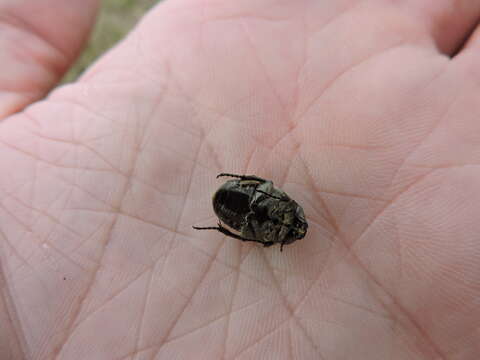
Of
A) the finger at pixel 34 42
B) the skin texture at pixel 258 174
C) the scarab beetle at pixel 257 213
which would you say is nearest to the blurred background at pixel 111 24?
the finger at pixel 34 42

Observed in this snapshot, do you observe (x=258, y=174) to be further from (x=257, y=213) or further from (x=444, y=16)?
(x=444, y=16)

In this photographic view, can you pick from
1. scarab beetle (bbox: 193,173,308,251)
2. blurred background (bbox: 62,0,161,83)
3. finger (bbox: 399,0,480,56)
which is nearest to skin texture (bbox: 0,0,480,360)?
finger (bbox: 399,0,480,56)

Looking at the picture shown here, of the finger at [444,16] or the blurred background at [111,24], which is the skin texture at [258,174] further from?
the blurred background at [111,24]

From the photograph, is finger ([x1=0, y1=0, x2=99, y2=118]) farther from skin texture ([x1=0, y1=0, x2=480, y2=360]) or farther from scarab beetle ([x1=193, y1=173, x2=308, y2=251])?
scarab beetle ([x1=193, y1=173, x2=308, y2=251])

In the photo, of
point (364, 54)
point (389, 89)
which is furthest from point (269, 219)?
point (364, 54)

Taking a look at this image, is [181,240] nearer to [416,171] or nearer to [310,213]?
[310,213]

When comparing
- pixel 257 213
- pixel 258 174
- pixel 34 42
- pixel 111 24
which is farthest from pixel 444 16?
pixel 111 24
